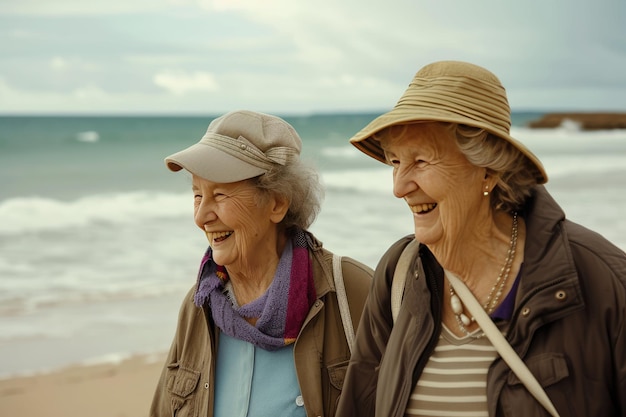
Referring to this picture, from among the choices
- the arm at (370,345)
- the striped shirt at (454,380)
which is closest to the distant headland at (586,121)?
the arm at (370,345)

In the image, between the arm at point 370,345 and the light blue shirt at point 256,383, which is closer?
the arm at point 370,345

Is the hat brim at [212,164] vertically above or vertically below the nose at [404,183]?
above

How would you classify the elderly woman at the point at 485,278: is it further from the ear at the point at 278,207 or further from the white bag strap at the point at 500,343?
the ear at the point at 278,207

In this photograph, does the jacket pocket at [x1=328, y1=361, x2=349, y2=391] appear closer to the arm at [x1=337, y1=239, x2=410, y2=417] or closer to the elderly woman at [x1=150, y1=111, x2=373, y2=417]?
the elderly woman at [x1=150, y1=111, x2=373, y2=417]

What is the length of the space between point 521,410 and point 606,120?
40.0 metres

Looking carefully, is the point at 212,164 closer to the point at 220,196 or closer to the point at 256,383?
the point at 220,196

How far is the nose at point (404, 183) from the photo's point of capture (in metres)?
2.49

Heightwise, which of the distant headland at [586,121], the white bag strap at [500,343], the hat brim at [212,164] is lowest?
the white bag strap at [500,343]

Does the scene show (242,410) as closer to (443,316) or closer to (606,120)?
(443,316)

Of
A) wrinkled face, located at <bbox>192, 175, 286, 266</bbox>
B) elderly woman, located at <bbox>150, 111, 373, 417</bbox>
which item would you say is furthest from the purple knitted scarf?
wrinkled face, located at <bbox>192, 175, 286, 266</bbox>

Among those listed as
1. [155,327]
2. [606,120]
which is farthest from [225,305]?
[606,120]

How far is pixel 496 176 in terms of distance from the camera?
2.48 meters

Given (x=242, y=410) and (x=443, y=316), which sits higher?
(x=443, y=316)

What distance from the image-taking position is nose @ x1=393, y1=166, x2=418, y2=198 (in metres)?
2.49
